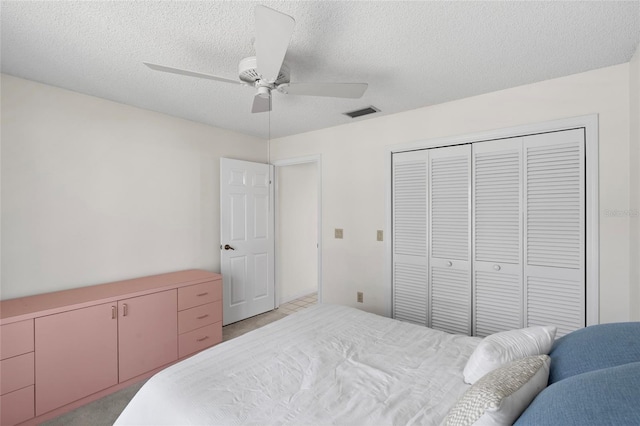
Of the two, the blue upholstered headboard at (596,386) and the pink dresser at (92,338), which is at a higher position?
the blue upholstered headboard at (596,386)

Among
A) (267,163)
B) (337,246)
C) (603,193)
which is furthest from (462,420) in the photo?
(267,163)

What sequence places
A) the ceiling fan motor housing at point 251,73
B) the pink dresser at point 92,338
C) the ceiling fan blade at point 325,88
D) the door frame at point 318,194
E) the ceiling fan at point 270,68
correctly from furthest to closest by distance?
the door frame at point 318,194 < the pink dresser at point 92,338 < the ceiling fan blade at point 325,88 < the ceiling fan motor housing at point 251,73 < the ceiling fan at point 270,68

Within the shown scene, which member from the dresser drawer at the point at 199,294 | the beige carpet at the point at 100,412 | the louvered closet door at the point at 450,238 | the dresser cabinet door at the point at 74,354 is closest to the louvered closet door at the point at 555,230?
the louvered closet door at the point at 450,238

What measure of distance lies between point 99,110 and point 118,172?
1.86 ft

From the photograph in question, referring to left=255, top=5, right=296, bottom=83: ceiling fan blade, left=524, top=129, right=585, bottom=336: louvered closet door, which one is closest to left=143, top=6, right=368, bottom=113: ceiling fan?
left=255, top=5, right=296, bottom=83: ceiling fan blade

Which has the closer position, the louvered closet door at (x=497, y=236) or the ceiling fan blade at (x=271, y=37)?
the ceiling fan blade at (x=271, y=37)

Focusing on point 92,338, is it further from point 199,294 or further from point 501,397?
point 501,397

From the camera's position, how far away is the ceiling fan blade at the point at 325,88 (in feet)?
6.02

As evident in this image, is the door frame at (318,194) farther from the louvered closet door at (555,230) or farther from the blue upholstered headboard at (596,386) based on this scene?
the blue upholstered headboard at (596,386)

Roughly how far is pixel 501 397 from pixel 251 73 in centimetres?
185

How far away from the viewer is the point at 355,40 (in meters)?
1.82

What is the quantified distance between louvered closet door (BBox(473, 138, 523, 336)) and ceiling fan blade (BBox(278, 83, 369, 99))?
1516 mm

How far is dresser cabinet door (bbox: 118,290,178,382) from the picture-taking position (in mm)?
2426

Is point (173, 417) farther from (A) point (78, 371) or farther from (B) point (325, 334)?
(A) point (78, 371)
